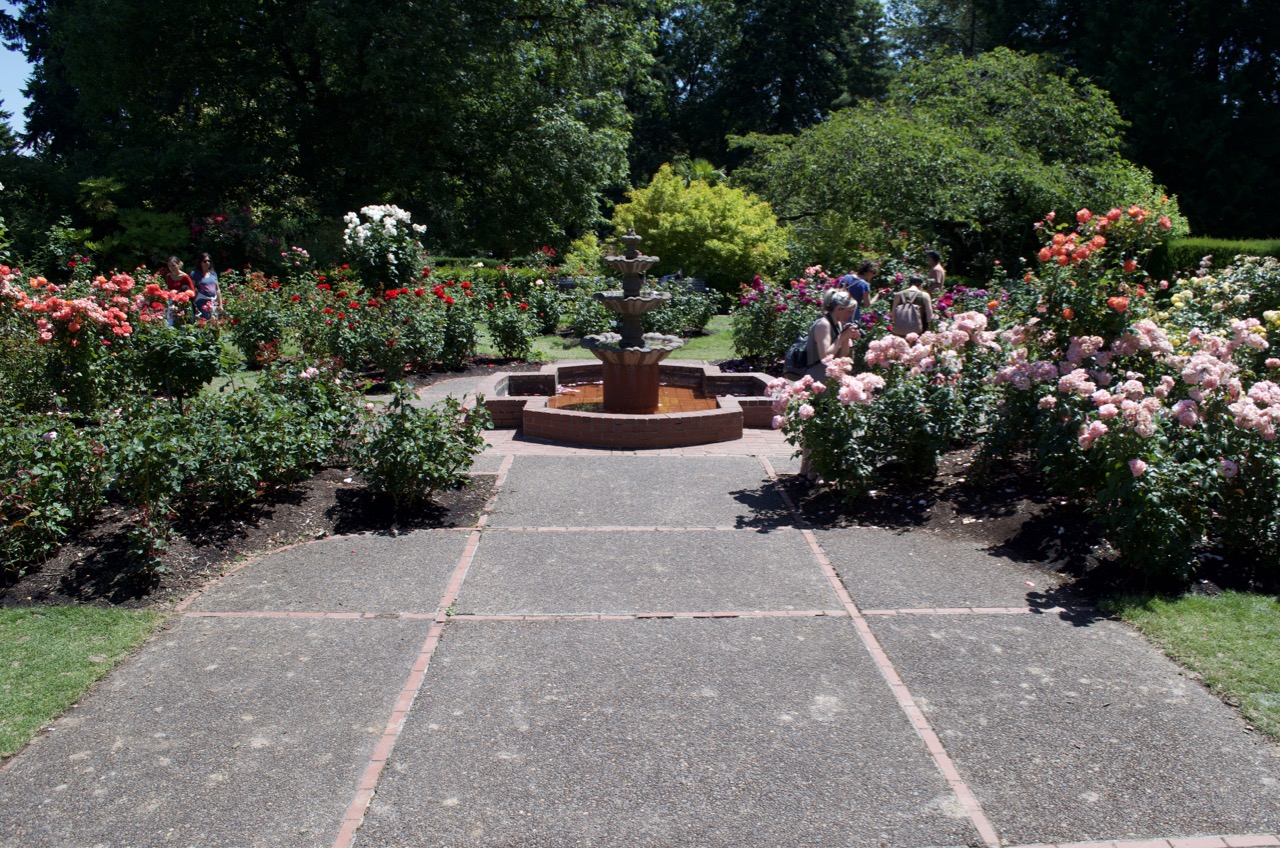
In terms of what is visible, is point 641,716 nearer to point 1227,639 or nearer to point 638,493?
point 1227,639

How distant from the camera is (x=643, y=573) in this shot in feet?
18.5

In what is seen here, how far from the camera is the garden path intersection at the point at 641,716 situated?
3395mm

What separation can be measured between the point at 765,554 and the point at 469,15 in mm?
19646

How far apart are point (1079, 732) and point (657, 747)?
1737 millimetres

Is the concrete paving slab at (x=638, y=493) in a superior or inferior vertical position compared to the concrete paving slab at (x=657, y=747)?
superior

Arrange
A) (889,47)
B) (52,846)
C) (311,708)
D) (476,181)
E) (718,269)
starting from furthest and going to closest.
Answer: (889,47) → (476,181) → (718,269) → (311,708) → (52,846)

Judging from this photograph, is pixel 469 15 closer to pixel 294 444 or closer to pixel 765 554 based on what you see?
pixel 294 444

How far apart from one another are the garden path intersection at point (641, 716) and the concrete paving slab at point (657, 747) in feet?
0.04

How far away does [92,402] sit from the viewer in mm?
8602

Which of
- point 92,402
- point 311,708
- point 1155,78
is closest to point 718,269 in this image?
point 92,402

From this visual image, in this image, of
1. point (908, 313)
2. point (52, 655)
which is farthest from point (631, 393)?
point (52, 655)

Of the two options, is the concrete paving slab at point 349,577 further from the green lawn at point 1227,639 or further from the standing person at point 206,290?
the standing person at point 206,290

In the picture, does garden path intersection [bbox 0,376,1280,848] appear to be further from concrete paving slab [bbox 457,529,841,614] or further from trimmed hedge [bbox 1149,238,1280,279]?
trimmed hedge [bbox 1149,238,1280,279]

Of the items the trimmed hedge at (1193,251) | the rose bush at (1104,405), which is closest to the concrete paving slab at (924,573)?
the rose bush at (1104,405)
